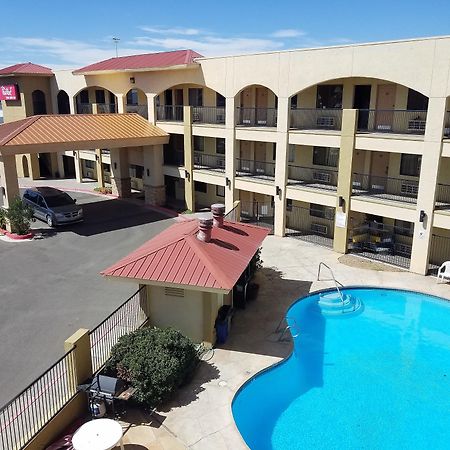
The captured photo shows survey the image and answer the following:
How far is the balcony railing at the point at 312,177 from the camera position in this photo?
26859 mm

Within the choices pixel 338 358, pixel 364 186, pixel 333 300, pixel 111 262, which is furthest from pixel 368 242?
pixel 111 262

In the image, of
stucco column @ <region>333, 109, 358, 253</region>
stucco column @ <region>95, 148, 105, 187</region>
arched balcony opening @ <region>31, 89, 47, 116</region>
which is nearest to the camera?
stucco column @ <region>333, 109, 358, 253</region>

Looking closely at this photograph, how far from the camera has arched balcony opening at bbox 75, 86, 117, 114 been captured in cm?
4193

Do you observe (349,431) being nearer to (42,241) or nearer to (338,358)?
(338,358)

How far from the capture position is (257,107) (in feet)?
100

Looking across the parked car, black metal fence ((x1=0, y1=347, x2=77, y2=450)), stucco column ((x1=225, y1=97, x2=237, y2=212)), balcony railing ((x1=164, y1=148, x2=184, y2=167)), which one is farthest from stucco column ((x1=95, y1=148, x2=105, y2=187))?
black metal fence ((x1=0, y1=347, x2=77, y2=450))

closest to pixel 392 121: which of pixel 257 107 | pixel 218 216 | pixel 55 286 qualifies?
pixel 257 107

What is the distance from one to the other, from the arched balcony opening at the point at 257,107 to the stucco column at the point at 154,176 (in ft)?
23.0

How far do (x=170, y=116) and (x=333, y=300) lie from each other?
22.1m

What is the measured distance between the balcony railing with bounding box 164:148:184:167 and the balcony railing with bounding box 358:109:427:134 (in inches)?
572

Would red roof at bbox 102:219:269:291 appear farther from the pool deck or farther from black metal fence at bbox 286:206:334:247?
black metal fence at bbox 286:206:334:247

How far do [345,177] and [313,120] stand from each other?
5.38 m

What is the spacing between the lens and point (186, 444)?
36.1 ft

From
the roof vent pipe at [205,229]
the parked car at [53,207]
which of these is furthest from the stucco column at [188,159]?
Result: the roof vent pipe at [205,229]
